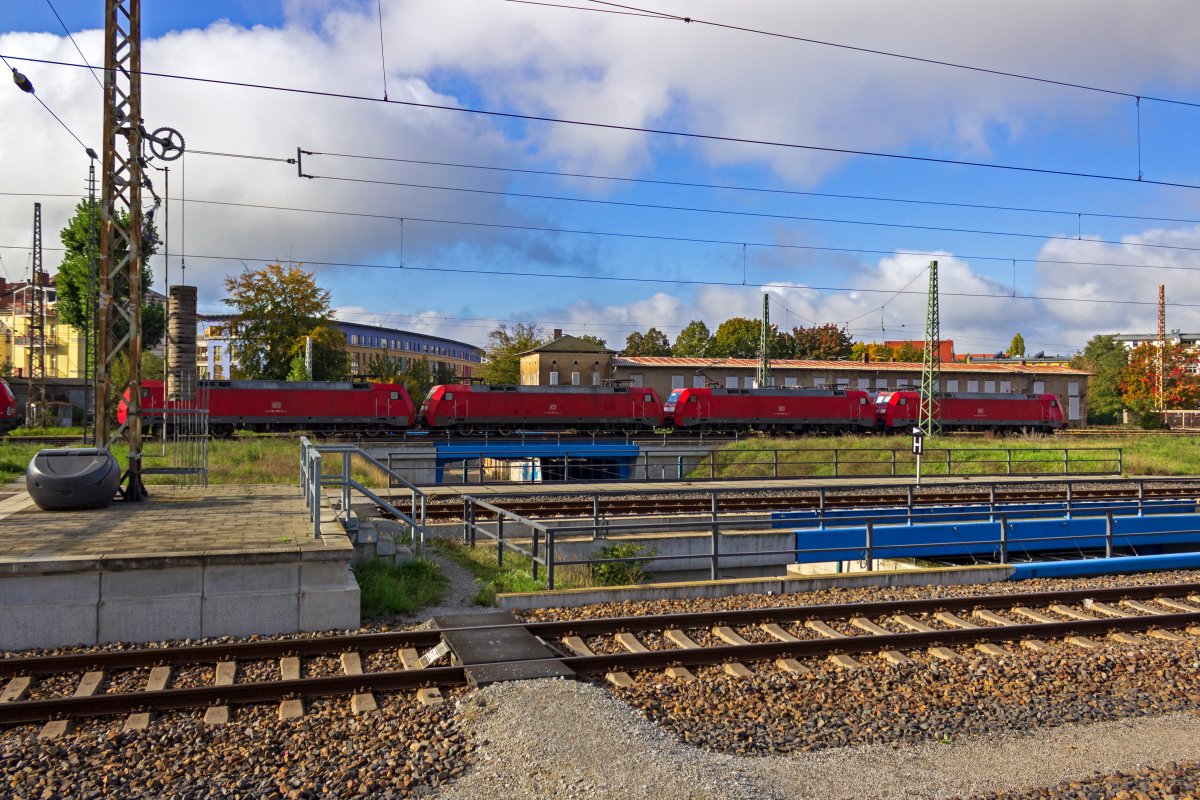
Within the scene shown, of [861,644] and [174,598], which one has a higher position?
[174,598]

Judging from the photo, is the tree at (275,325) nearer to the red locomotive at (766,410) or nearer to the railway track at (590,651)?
the red locomotive at (766,410)

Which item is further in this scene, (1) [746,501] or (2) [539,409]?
(2) [539,409]

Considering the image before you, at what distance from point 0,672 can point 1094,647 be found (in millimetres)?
10556

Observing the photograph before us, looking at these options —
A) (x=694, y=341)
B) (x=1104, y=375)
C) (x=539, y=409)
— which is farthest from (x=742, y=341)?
(x=539, y=409)

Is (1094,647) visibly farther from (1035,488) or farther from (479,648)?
(1035,488)

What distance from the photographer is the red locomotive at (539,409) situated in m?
41.3

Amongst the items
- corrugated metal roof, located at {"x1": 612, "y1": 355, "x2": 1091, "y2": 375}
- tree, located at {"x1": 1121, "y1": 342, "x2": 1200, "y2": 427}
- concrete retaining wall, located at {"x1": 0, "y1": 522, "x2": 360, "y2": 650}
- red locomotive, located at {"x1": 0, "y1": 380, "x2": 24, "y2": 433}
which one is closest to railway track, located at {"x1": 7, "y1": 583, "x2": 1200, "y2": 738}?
concrete retaining wall, located at {"x1": 0, "y1": 522, "x2": 360, "y2": 650}

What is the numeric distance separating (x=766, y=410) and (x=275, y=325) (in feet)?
101

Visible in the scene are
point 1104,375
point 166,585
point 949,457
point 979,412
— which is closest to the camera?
point 166,585

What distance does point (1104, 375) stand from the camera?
83062 millimetres

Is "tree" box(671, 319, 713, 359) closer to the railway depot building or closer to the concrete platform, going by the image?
the railway depot building

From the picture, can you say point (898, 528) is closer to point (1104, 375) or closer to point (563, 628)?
point (563, 628)

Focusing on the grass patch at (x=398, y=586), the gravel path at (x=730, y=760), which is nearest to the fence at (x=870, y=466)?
the grass patch at (x=398, y=586)

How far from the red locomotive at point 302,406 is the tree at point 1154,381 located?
4829cm
